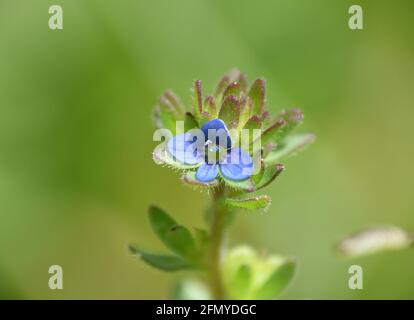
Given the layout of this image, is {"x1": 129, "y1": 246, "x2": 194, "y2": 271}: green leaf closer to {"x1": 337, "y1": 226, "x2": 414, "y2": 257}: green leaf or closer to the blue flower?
the blue flower

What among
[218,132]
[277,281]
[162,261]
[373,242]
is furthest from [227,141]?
[373,242]

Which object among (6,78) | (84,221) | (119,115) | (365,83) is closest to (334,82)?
(365,83)

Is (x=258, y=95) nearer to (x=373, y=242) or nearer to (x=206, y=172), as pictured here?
(x=206, y=172)

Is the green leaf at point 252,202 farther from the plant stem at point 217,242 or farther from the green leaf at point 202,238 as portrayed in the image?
the green leaf at point 202,238

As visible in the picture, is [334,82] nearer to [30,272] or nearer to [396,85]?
[396,85]

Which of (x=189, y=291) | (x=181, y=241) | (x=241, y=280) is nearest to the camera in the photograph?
(x=181, y=241)
